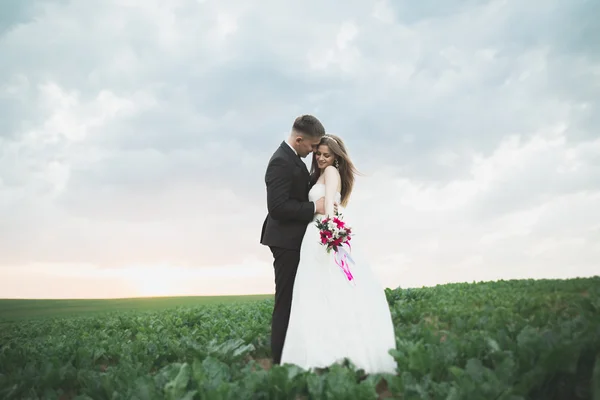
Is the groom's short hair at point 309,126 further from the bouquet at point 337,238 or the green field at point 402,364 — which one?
the green field at point 402,364

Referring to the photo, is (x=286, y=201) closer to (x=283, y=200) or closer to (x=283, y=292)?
(x=283, y=200)

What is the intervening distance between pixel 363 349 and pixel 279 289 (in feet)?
3.83

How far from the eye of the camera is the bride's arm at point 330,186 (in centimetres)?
521

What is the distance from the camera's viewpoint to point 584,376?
11.0 feet

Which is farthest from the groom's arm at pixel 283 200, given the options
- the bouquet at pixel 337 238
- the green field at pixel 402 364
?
the green field at pixel 402 364

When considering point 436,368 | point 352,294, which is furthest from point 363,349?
point 436,368

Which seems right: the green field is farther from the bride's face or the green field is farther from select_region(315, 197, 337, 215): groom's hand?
the bride's face

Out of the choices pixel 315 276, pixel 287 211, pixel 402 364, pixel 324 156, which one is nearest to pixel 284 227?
pixel 287 211

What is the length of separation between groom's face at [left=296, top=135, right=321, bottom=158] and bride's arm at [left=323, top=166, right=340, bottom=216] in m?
0.37

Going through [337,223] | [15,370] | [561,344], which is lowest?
[15,370]

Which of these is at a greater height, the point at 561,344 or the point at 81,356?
the point at 561,344

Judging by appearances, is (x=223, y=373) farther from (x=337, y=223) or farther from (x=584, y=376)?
(x=584, y=376)

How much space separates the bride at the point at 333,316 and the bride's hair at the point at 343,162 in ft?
1.12

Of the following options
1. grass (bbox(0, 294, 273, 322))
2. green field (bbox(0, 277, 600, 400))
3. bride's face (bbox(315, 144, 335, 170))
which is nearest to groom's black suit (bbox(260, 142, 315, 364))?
bride's face (bbox(315, 144, 335, 170))
